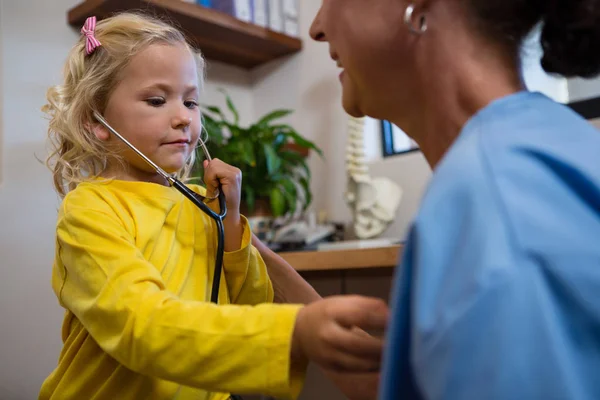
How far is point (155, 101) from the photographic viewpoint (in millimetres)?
1056

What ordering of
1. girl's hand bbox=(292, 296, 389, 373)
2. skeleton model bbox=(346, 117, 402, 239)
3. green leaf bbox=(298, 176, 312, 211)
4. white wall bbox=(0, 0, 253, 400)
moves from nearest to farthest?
girl's hand bbox=(292, 296, 389, 373), white wall bbox=(0, 0, 253, 400), skeleton model bbox=(346, 117, 402, 239), green leaf bbox=(298, 176, 312, 211)

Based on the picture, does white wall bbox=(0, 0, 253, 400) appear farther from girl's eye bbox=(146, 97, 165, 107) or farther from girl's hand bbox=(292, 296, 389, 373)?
girl's hand bbox=(292, 296, 389, 373)

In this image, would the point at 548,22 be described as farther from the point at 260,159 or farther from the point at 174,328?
the point at 260,159

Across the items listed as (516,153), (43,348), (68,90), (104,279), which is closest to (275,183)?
(43,348)

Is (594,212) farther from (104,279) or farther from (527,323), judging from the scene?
(104,279)

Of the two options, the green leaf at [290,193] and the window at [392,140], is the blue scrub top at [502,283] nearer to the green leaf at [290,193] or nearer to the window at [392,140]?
the green leaf at [290,193]

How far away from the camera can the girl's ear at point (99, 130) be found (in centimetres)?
108

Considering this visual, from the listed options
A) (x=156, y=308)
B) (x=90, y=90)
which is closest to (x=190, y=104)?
(x=90, y=90)

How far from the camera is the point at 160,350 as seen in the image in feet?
2.12

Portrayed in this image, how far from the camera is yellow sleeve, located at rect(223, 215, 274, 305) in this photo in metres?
1.02

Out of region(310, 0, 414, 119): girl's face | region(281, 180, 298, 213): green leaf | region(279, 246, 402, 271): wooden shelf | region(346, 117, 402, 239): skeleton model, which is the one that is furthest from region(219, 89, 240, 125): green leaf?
region(310, 0, 414, 119): girl's face

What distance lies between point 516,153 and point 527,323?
140 millimetres

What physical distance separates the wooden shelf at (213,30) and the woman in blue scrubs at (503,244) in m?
1.52

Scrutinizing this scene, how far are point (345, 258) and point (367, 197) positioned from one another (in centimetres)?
67
